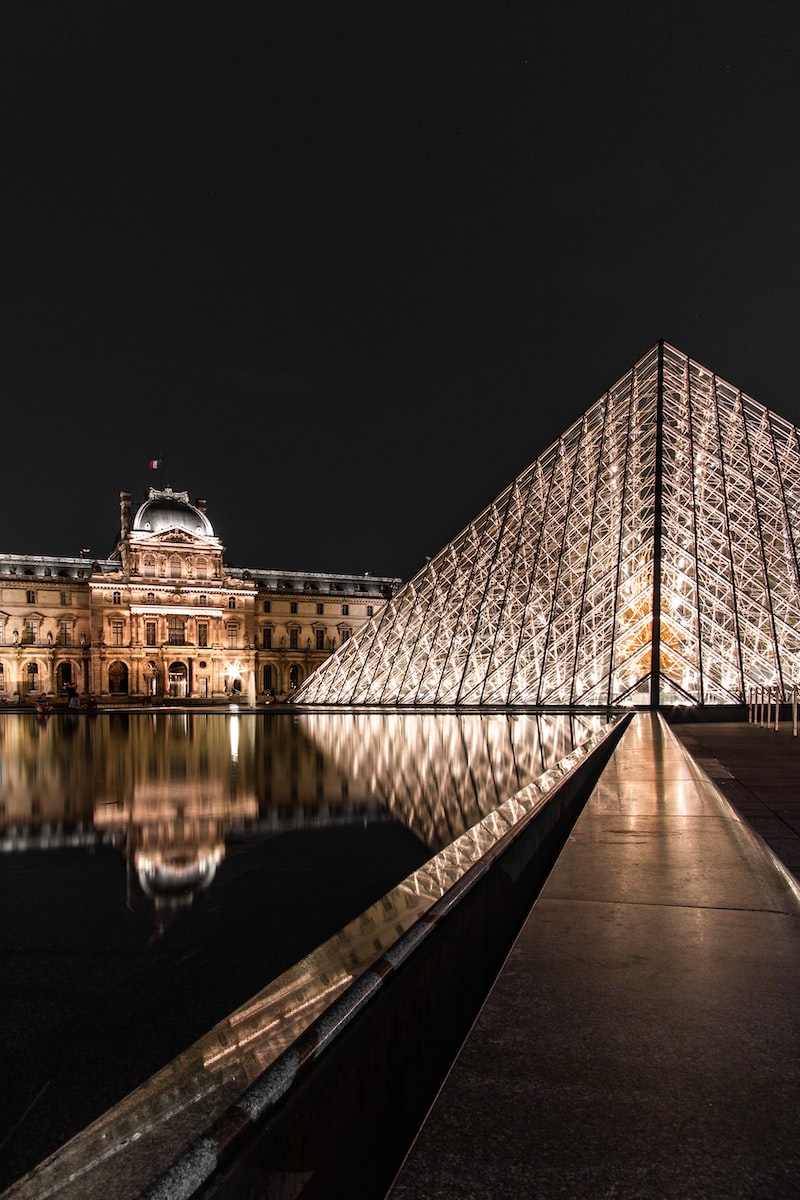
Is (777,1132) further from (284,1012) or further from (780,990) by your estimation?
(284,1012)

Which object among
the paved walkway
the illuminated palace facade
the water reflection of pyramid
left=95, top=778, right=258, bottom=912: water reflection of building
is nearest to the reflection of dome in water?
left=95, top=778, right=258, bottom=912: water reflection of building

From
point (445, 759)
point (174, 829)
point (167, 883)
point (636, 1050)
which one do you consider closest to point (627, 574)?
point (445, 759)

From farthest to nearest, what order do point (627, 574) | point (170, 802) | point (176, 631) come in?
point (176, 631) → point (627, 574) → point (170, 802)

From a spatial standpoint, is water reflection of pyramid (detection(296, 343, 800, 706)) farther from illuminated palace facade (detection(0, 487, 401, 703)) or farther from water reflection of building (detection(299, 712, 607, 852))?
illuminated palace facade (detection(0, 487, 401, 703))

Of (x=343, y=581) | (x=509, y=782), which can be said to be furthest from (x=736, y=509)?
(x=343, y=581)

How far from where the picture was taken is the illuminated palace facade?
70375mm

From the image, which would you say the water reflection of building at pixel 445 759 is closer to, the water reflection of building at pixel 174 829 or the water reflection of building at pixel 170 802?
the water reflection of building at pixel 170 802

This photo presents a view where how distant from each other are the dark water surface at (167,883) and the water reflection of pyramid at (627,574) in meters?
12.0

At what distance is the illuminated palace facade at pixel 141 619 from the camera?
7038 cm

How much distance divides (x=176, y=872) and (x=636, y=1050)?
5.02 metres

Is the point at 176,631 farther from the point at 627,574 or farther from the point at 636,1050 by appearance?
the point at 636,1050

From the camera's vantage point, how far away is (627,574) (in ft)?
92.3

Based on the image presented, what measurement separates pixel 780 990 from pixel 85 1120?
91.9 inches

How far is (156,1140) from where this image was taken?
169 centimetres
